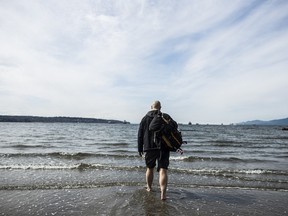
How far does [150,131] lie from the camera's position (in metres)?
7.28

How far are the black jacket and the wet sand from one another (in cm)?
129

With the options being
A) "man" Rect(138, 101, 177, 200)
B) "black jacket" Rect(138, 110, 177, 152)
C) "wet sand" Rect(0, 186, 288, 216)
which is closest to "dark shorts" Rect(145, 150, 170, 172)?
"man" Rect(138, 101, 177, 200)

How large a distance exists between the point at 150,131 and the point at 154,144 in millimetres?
341

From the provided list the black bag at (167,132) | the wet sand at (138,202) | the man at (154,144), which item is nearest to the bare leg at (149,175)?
the man at (154,144)

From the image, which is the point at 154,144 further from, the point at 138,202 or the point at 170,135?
the point at 138,202

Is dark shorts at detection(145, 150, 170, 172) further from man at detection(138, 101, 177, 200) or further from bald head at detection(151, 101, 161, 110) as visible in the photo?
bald head at detection(151, 101, 161, 110)

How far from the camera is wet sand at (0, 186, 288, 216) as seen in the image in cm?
630

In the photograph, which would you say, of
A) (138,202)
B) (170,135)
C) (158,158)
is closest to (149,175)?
(158,158)

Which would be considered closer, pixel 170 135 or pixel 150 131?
pixel 170 135

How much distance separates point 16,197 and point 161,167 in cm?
364

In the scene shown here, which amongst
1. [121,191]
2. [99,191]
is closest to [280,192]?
[121,191]

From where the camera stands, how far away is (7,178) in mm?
9539

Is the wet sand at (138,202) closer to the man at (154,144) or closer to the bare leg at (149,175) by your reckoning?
the bare leg at (149,175)

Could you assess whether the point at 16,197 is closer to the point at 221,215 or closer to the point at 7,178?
the point at 7,178
